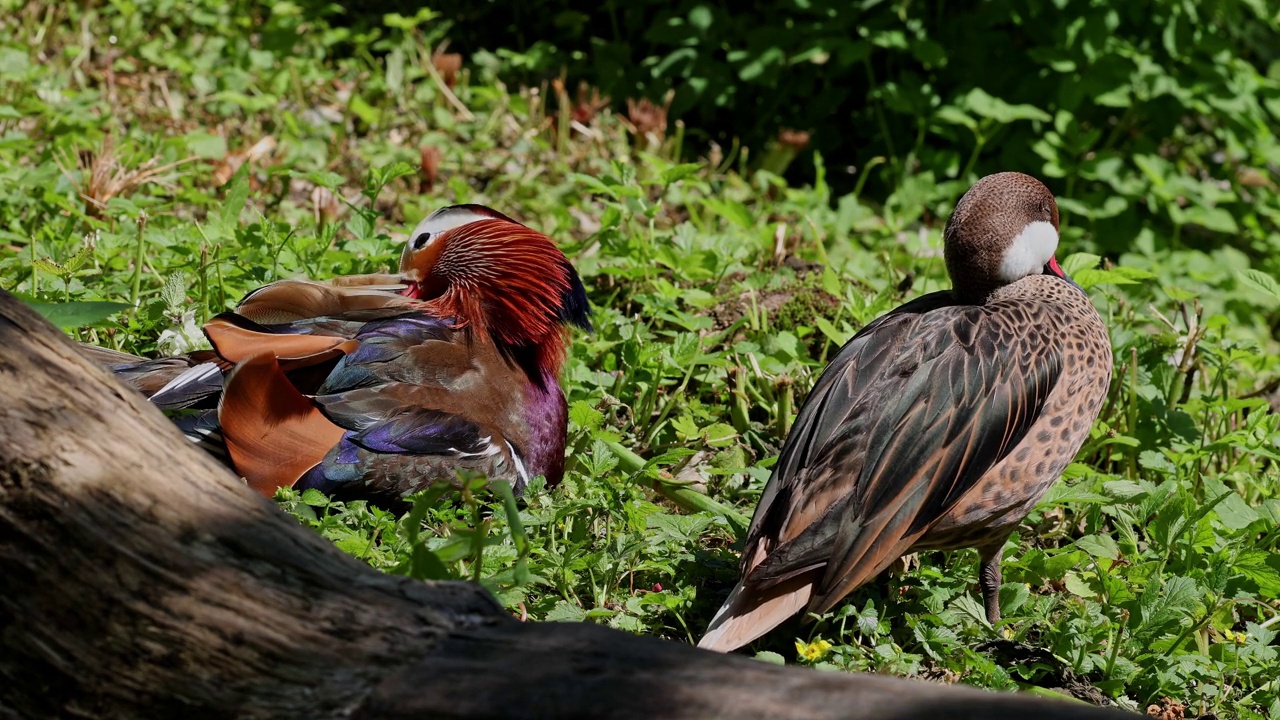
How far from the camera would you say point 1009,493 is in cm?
331

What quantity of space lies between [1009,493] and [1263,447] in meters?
1.14

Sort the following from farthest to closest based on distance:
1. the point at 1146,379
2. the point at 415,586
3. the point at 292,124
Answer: the point at 292,124 → the point at 1146,379 → the point at 415,586

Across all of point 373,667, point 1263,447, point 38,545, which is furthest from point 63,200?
point 1263,447

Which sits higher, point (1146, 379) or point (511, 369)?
point (511, 369)

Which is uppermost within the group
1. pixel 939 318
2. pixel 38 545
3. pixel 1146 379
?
pixel 38 545

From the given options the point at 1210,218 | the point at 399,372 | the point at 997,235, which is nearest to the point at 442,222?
the point at 399,372

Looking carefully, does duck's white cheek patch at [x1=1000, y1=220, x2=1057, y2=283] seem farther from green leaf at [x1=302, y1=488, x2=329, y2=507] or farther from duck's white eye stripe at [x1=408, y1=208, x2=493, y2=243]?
green leaf at [x1=302, y1=488, x2=329, y2=507]

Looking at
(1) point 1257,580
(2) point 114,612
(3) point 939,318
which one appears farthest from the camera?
(3) point 939,318

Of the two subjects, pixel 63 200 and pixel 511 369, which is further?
pixel 63 200

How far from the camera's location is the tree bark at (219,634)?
1.87 metres

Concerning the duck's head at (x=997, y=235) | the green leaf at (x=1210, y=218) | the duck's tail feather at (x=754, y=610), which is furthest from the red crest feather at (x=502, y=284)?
the green leaf at (x=1210, y=218)

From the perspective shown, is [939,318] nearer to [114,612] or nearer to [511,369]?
[511,369]

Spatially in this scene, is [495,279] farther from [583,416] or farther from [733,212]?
[733,212]

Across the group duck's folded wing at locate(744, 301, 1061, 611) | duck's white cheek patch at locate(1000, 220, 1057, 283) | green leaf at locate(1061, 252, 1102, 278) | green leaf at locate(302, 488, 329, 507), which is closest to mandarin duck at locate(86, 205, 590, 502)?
green leaf at locate(302, 488, 329, 507)
